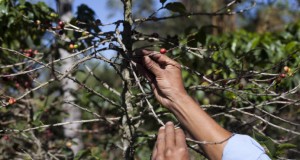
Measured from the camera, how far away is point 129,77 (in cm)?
277

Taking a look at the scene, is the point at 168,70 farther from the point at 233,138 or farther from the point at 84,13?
the point at 84,13

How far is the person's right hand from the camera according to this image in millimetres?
2305

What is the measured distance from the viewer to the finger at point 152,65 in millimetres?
2379

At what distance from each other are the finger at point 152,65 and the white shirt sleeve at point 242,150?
51 cm

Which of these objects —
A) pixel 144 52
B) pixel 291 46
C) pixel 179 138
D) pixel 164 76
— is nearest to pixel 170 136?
pixel 179 138

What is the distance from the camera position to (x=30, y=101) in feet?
13.4

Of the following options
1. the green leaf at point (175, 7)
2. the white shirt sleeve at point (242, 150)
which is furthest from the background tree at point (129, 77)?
the white shirt sleeve at point (242, 150)

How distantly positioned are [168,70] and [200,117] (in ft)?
1.01

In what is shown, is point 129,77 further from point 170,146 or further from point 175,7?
point 170,146

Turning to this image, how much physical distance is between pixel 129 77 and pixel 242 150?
951mm

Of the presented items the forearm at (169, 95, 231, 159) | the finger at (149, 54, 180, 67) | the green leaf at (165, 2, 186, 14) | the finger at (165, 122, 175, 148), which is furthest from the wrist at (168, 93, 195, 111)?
the green leaf at (165, 2, 186, 14)

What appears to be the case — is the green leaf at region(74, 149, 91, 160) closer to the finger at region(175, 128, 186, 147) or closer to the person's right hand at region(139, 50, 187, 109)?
the person's right hand at region(139, 50, 187, 109)

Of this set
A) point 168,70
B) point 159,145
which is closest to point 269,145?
point 168,70

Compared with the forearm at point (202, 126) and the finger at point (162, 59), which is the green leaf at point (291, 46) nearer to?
the finger at point (162, 59)
